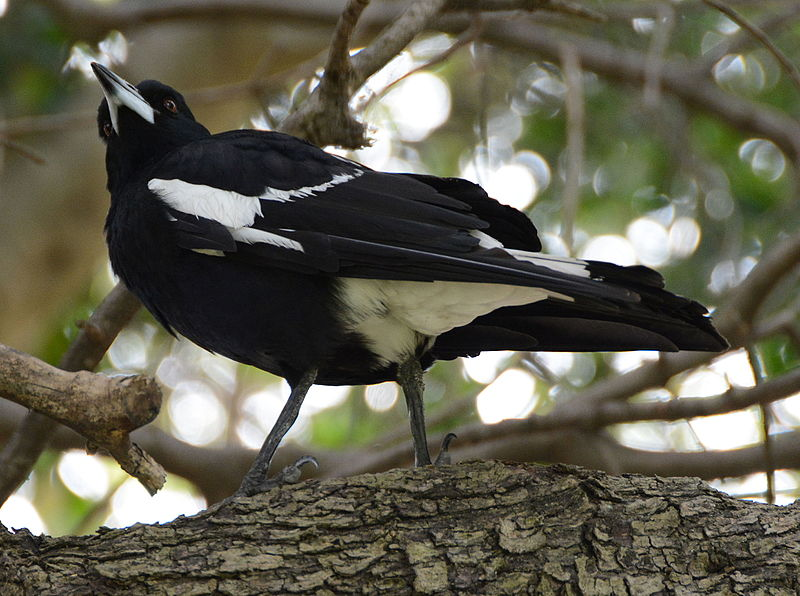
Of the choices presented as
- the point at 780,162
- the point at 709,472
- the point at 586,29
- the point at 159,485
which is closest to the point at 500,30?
the point at 586,29

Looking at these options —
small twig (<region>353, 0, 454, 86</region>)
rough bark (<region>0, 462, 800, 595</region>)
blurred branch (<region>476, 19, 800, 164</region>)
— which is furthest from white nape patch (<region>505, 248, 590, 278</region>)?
blurred branch (<region>476, 19, 800, 164</region>)

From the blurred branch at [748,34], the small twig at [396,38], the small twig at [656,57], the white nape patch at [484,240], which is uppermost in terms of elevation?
the blurred branch at [748,34]

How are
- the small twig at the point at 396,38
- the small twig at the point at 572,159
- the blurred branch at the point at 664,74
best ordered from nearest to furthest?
the small twig at the point at 396,38 → the small twig at the point at 572,159 → the blurred branch at the point at 664,74

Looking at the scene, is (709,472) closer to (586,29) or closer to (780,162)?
(780,162)

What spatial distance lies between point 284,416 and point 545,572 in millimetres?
1153

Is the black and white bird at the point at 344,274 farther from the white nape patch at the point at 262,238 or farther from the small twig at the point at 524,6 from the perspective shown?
the small twig at the point at 524,6

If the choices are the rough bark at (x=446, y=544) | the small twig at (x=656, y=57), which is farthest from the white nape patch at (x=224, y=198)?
the small twig at (x=656, y=57)

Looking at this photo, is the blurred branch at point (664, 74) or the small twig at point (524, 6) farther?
the blurred branch at point (664, 74)

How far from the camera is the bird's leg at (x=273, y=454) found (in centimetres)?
325

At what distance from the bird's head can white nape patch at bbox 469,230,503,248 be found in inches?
56.8

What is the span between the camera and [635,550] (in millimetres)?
2877

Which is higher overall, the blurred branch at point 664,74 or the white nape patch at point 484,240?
the blurred branch at point 664,74

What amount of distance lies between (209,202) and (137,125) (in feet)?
2.31

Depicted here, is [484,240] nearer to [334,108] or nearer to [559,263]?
[559,263]
